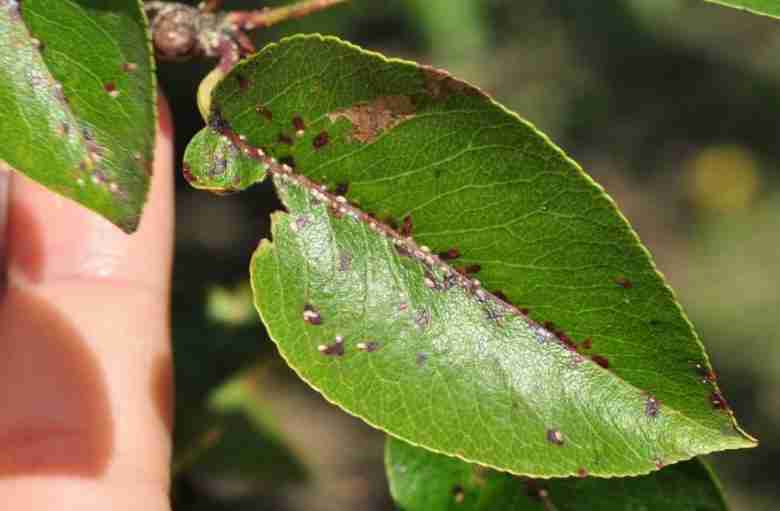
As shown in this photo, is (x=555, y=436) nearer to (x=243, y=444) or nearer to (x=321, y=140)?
(x=321, y=140)

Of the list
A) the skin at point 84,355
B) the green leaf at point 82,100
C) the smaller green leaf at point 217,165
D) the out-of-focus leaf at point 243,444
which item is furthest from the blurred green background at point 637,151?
the green leaf at point 82,100

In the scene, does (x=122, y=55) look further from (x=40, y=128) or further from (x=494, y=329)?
(x=494, y=329)

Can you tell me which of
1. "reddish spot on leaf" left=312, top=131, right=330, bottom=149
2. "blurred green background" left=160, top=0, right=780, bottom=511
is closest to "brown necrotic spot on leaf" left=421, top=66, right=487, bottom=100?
"reddish spot on leaf" left=312, top=131, right=330, bottom=149

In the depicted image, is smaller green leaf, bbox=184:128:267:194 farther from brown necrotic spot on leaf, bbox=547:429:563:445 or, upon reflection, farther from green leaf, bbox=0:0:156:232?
brown necrotic spot on leaf, bbox=547:429:563:445

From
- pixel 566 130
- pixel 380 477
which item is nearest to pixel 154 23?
pixel 380 477

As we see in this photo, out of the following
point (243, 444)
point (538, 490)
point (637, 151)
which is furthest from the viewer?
point (637, 151)

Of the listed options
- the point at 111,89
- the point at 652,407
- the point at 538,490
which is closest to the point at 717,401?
the point at 652,407
